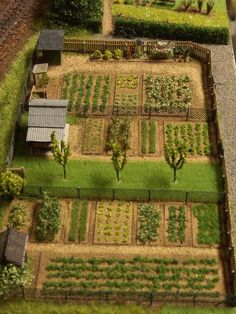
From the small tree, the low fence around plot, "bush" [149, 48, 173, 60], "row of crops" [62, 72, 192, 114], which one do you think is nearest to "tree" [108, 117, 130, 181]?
"row of crops" [62, 72, 192, 114]

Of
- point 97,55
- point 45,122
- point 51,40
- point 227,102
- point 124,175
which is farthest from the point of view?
point 97,55

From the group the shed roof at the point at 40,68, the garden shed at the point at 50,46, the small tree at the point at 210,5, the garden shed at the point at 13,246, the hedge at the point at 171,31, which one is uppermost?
the small tree at the point at 210,5

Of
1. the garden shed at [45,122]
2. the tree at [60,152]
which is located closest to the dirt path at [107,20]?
the garden shed at [45,122]

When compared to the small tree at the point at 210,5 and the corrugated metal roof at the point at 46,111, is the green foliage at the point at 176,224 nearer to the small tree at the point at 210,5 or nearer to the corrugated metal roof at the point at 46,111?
the corrugated metal roof at the point at 46,111

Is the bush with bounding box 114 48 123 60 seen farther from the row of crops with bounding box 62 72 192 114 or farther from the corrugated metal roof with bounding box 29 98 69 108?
the corrugated metal roof with bounding box 29 98 69 108

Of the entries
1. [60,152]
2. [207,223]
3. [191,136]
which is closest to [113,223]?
[60,152]

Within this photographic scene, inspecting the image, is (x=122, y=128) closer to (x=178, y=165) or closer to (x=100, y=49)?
(x=178, y=165)

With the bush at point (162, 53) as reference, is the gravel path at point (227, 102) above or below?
below

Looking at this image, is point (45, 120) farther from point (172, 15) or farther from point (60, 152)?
point (172, 15)
